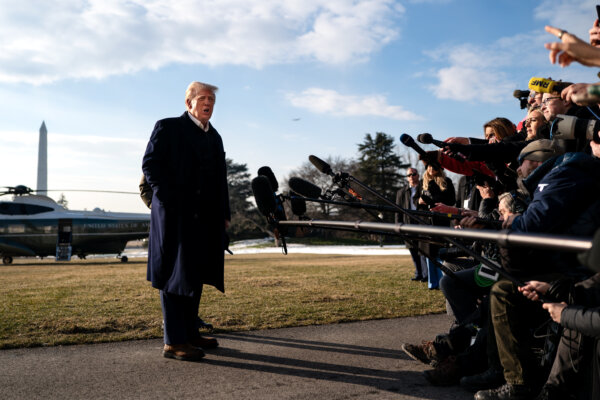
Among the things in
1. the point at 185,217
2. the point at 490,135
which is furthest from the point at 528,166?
the point at 185,217

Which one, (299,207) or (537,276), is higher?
(299,207)

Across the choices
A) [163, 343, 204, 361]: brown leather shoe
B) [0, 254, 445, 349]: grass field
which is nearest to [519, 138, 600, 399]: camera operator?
[163, 343, 204, 361]: brown leather shoe

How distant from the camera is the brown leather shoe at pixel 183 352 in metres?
3.81

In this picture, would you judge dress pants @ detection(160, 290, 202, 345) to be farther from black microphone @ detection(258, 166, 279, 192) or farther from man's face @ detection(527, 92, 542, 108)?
man's face @ detection(527, 92, 542, 108)

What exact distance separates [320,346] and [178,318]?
1269 mm

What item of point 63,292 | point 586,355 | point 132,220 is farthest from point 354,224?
point 132,220

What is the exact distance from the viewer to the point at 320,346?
13.9ft

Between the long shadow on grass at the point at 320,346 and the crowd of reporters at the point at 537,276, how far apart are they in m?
0.29

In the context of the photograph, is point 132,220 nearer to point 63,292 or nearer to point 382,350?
point 63,292

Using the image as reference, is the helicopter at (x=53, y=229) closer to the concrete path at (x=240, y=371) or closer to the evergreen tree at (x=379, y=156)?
the concrete path at (x=240, y=371)

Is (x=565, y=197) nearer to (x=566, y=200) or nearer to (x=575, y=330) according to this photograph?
(x=566, y=200)

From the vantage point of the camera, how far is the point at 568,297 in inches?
101

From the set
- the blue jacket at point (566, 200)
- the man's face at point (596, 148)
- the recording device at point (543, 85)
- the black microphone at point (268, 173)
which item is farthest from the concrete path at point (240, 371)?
the recording device at point (543, 85)

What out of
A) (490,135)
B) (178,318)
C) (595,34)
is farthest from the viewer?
(490,135)
